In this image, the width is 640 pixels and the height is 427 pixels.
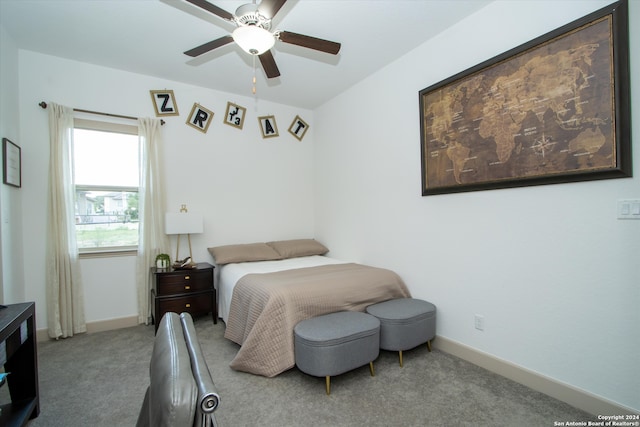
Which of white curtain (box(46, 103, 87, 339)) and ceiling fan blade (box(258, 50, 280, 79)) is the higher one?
ceiling fan blade (box(258, 50, 280, 79))

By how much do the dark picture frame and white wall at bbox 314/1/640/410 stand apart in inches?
2.8

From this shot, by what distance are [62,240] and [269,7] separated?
3.01 m

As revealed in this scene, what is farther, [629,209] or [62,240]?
[62,240]

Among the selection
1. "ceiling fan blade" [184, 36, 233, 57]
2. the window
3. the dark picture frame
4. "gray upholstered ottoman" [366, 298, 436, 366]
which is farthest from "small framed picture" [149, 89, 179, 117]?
"gray upholstered ottoman" [366, 298, 436, 366]

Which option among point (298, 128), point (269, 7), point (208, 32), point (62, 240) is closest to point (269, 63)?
point (269, 7)

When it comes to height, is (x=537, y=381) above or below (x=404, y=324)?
below

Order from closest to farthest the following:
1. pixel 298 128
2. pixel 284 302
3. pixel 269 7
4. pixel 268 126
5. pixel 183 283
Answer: pixel 269 7
pixel 284 302
pixel 183 283
pixel 268 126
pixel 298 128

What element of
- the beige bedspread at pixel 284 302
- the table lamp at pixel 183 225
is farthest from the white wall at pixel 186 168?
the beige bedspread at pixel 284 302

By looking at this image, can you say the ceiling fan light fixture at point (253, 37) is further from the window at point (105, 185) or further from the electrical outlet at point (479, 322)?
the electrical outlet at point (479, 322)

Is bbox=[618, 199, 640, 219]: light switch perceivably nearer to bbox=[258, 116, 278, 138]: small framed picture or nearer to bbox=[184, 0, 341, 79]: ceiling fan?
bbox=[184, 0, 341, 79]: ceiling fan

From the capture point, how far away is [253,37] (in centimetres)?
194

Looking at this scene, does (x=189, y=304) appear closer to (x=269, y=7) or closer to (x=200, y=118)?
(x=200, y=118)

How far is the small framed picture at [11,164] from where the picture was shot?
8.32 ft

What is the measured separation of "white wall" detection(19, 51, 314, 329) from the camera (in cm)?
297
